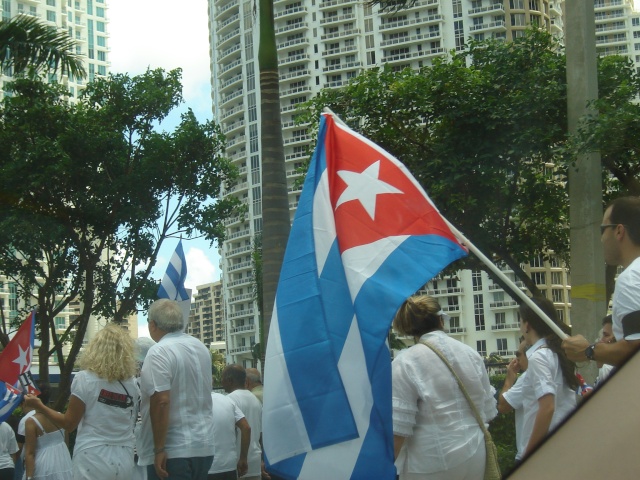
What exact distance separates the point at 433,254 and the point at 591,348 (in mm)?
918

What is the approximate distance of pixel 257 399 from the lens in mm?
8008

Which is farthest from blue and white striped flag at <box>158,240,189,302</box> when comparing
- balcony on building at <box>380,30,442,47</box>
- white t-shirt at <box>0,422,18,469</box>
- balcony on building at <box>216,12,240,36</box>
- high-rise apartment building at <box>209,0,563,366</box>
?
balcony on building at <box>216,12,240,36</box>

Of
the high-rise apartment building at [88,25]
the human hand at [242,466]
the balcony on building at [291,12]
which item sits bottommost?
the human hand at [242,466]

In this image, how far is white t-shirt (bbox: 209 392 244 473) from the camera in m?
6.95

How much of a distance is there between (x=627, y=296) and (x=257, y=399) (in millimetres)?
5729

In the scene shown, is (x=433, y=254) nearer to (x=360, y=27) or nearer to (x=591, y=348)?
(x=591, y=348)

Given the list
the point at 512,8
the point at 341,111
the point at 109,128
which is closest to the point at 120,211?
the point at 109,128

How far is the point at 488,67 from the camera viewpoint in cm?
1392

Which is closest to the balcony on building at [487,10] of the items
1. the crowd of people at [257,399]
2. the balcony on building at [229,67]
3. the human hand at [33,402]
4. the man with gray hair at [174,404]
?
the balcony on building at [229,67]

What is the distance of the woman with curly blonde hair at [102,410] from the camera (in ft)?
17.6

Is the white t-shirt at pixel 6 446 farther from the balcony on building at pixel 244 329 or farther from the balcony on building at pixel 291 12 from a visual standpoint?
the balcony on building at pixel 291 12

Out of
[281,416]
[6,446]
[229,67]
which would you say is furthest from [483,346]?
[281,416]

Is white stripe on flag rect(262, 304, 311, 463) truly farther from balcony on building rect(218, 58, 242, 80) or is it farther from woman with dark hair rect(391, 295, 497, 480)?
balcony on building rect(218, 58, 242, 80)

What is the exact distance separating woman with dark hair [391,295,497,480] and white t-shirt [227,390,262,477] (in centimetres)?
360
